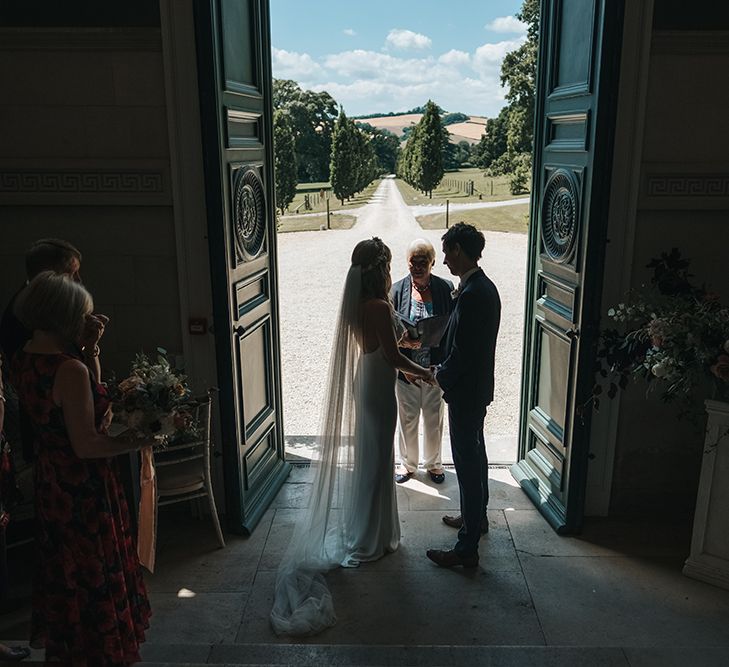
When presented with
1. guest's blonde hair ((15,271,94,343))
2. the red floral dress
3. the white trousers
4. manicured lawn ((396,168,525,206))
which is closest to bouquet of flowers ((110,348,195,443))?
the red floral dress

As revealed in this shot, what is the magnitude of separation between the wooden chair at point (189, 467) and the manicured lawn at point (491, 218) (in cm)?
1026

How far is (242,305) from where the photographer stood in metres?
3.66

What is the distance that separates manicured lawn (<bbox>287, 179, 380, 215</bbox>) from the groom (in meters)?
10.3

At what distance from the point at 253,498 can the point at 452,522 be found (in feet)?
3.80

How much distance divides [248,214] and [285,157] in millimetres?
7674

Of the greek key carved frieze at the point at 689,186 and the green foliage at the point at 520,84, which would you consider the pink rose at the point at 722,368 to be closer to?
the greek key carved frieze at the point at 689,186

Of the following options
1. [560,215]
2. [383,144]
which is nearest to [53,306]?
[560,215]

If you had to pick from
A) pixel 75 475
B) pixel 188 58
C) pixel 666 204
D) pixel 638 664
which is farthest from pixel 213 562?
pixel 666 204

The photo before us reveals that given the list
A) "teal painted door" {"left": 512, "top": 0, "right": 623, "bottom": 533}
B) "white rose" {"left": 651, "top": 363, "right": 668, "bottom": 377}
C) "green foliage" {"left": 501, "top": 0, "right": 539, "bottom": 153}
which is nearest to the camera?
"white rose" {"left": 651, "top": 363, "right": 668, "bottom": 377}

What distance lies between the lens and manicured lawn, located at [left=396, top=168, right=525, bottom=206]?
39.1ft

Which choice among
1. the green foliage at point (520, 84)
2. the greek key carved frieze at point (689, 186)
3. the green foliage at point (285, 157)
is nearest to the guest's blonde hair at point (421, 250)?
the greek key carved frieze at point (689, 186)

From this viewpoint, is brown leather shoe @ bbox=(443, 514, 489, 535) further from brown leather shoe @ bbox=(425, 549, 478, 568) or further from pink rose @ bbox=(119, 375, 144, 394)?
pink rose @ bbox=(119, 375, 144, 394)

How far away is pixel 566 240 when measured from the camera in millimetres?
3557

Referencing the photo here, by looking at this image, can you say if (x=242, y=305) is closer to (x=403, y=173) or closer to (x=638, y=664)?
(x=638, y=664)
